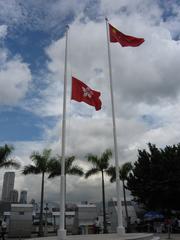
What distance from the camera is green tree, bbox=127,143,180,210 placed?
32250 millimetres

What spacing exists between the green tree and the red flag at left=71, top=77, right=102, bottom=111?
18041 mm

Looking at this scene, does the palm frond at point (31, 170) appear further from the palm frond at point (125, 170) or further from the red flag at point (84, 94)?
the red flag at point (84, 94)

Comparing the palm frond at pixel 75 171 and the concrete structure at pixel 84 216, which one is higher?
the palm frond at pixel 75 171

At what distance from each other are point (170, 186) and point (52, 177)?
42.6 feet

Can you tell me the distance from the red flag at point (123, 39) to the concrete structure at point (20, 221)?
63.0 ft

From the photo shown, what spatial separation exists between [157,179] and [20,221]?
15.7m

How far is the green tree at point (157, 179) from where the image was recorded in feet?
106

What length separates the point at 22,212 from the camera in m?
29.2

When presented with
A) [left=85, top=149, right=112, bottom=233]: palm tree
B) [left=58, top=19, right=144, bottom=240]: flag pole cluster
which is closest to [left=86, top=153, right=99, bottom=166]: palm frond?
[left=85, top=149, right=112, bottom=233]: palm tree

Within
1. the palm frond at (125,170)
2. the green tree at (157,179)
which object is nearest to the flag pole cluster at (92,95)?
the green tree at (157,179)

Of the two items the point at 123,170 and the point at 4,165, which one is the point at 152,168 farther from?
the point at 4,165

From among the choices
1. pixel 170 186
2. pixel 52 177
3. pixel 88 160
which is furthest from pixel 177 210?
pixel 52 177

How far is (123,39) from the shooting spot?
747 inches

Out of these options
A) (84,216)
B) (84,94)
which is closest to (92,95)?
(84,94)
